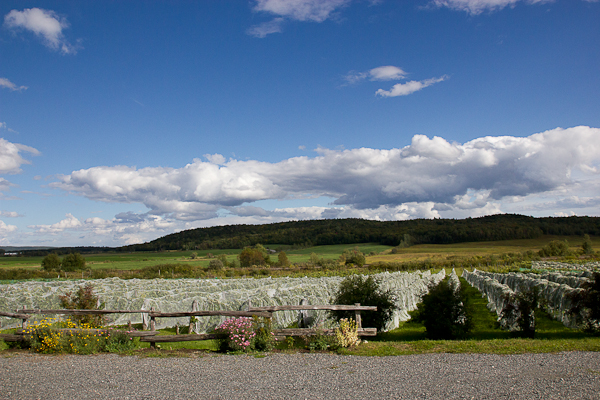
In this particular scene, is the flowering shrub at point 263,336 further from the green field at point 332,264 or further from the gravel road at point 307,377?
the green field at point 332,264

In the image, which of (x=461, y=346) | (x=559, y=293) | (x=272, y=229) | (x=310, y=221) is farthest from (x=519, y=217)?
(x=461, y=346)

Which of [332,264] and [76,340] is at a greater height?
[76,340]

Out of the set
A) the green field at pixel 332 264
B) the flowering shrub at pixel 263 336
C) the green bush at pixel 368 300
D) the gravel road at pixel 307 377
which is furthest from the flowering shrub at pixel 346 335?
the green field at pixel 332 264

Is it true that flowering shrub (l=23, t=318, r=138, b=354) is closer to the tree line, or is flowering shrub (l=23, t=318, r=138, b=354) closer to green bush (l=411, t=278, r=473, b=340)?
green bush (l=411, t=278, r=473, b=340)

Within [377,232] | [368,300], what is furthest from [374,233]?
[368,300]

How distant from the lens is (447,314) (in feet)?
38.4

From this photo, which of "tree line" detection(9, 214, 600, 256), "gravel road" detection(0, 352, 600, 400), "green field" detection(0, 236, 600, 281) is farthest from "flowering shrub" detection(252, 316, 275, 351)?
"tree line" detection(9, 214, 600, 256)

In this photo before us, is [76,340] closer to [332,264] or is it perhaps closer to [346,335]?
[346,335]

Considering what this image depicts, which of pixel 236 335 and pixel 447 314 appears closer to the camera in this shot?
pixel 236 335

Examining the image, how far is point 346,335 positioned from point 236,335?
2.73m

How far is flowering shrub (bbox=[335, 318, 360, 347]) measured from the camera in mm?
9430

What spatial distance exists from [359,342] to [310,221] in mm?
142242

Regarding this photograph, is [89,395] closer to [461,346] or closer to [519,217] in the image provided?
[461,346]

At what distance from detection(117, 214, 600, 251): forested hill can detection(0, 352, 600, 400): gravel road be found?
111 meters
